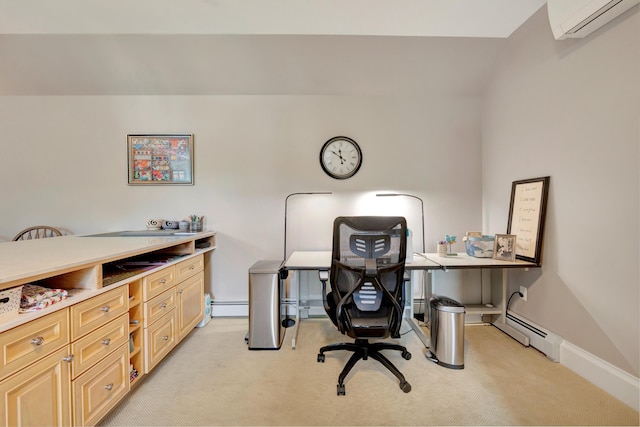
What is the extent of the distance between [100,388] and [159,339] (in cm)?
49

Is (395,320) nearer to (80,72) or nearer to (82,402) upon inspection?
(82,402)

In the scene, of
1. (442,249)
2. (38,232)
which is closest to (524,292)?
(442,249)

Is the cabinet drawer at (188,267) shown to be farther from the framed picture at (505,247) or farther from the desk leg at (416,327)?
the framed picture at (505,247)

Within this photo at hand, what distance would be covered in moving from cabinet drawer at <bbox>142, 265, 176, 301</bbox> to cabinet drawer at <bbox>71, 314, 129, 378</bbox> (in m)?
0.19

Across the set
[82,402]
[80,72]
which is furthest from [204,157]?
[82,402]

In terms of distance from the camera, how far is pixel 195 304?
2414 mm

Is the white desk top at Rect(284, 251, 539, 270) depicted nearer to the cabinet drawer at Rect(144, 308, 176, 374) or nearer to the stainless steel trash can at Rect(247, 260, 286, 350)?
the stainless steel trash can at Rect(247, 260, 286, 350)

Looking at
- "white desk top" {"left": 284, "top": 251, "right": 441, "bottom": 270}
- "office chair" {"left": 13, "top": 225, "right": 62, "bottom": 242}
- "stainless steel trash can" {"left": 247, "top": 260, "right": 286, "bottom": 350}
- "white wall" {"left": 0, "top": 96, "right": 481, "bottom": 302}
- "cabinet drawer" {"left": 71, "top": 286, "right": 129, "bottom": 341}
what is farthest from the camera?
"white wall" {"left": 0, "top": 96, "right": 481, "bottom": 302}

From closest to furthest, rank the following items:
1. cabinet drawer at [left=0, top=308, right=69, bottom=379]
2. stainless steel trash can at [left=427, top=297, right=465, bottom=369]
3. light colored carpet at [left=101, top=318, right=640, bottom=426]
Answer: cabinet drawer at [left=0, top=308, right=69, bottom=379], light colored carpet at [left=101, top=318, right=640, bottom=426], stainless steel trash can at [left=427, top=297, right=465, bottom=369]

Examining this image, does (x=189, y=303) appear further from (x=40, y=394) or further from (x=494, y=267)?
(x=494, y=267)

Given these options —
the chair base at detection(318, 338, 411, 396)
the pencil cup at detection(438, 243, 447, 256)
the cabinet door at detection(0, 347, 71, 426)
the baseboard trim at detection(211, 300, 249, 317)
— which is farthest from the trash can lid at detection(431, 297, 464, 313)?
the cabinet door at detection(0, 347, 71, 426)

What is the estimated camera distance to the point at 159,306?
1.83 metres

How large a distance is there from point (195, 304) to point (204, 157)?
5.12 feet

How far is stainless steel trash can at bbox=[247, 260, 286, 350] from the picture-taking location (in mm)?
2156
